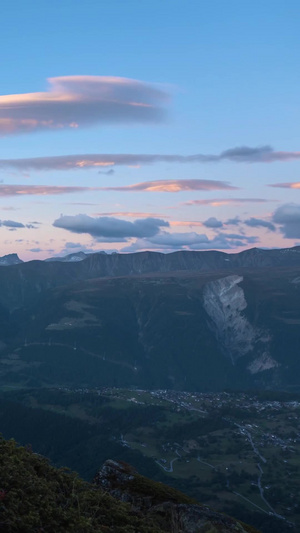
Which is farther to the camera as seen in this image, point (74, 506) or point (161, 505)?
point (161, 505)

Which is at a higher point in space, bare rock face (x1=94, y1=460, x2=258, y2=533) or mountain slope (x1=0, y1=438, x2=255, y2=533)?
mountain slope (x1=0, y1=438, x2=255, y2=533)

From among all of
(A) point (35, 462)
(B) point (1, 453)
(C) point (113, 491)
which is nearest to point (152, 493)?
(C) point (113, 491)

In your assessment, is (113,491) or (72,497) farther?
(113,491)

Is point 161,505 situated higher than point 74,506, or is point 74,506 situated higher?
point 74,506

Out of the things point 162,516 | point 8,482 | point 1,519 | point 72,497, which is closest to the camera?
point 1,519

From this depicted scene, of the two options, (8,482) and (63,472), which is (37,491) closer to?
(8,482)

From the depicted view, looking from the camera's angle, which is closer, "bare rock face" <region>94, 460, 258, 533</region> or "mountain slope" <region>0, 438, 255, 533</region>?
"mountain slope" <region>0, 438, 255, 533</region>

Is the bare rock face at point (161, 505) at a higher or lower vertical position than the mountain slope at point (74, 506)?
lower

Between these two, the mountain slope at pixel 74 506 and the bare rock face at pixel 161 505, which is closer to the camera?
the mountain slope at pixel 74 506
